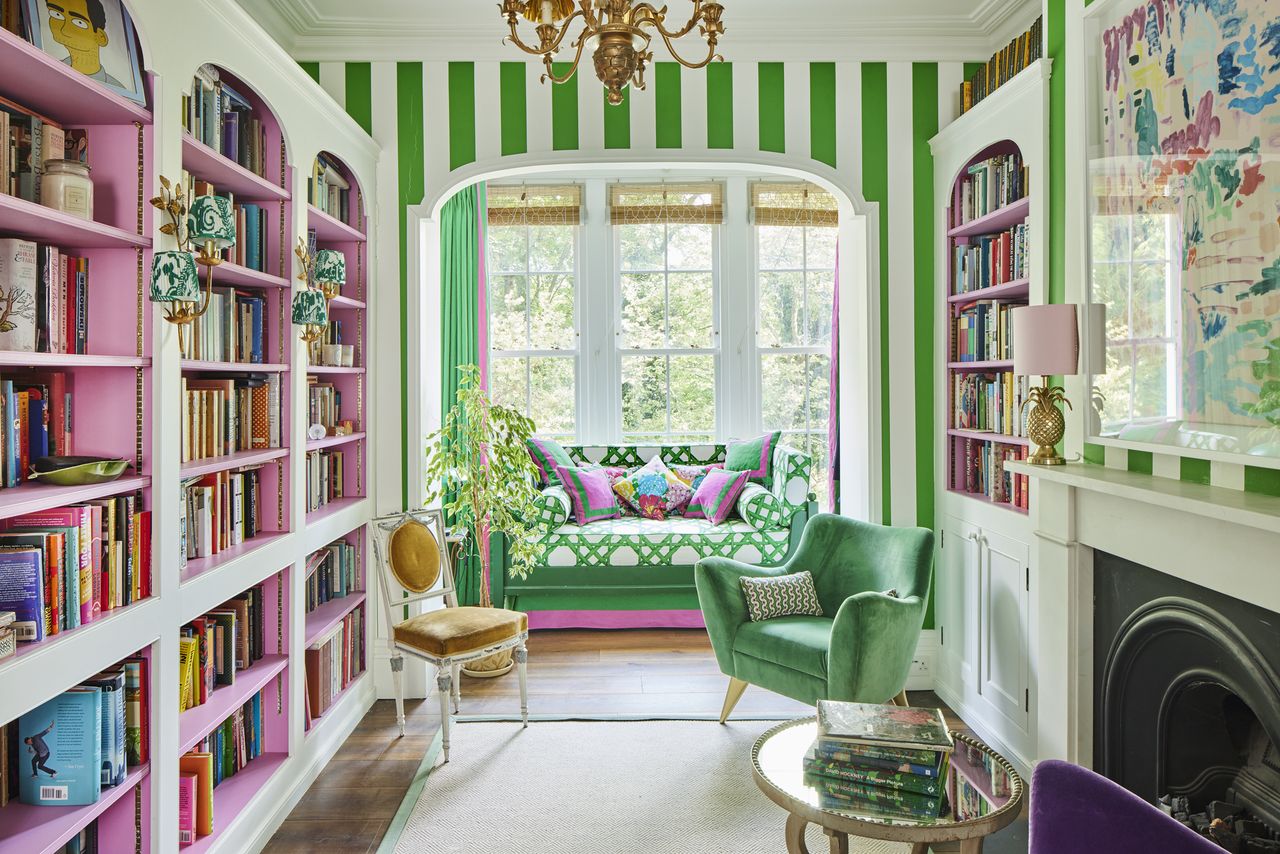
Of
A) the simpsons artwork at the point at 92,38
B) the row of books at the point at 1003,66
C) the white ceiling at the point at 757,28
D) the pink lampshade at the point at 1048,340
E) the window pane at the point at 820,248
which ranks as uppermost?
the white ceiling at the point at 757,28

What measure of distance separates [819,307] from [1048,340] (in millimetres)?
3544

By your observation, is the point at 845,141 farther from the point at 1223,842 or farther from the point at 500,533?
the point at 1223,842

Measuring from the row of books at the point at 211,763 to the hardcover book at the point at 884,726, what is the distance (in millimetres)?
1656

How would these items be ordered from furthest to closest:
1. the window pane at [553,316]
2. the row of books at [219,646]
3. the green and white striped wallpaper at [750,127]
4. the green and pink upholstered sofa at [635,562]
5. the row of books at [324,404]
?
1. the window pane at [553,316]
2. the green and pink upholstered sofa at [635,562]
3. the green and white striped wallpaper at [750,127]
4. the row of books at [324,404]
5. the row of books at [219,646]

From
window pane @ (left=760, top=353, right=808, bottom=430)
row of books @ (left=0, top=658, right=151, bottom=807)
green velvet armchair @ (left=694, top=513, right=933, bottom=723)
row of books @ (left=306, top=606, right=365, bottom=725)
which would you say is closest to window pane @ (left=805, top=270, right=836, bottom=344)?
window pane @ (left=760, top=353, right=808, bottom=430)

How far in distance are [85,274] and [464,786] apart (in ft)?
6.57

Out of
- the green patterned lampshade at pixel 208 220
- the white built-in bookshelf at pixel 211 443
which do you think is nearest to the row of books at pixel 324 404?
the white built-in bookshelf at pixel 211 443

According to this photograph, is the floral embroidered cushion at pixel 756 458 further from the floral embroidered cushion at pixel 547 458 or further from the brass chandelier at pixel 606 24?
the brass chandelier at pixel 606 24

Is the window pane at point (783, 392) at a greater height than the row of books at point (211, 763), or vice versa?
the window pane at point (783, 392)

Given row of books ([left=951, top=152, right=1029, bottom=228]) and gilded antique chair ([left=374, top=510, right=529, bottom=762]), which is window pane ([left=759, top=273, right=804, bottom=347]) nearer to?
row of books ([left=951, top=152, right=1029, bottom=228])

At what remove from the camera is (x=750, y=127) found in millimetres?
3732

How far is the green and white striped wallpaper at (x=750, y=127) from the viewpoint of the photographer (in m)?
3.70

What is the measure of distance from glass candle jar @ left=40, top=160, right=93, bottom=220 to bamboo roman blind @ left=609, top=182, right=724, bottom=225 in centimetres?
410

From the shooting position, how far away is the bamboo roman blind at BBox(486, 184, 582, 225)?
5617mm
